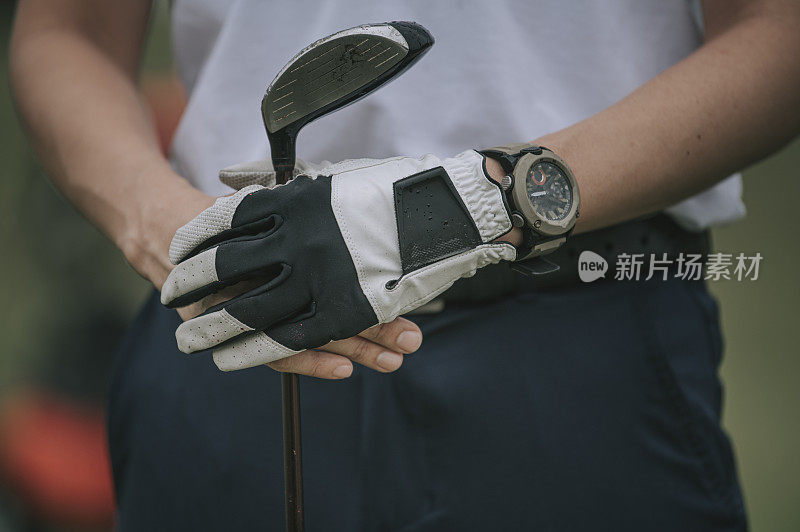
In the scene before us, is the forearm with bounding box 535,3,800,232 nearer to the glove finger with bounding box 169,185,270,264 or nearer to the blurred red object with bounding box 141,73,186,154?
the glove finger with bounding box 169,185,270,264

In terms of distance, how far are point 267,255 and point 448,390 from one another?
33 cm

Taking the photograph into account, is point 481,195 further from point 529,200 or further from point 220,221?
point 220,221

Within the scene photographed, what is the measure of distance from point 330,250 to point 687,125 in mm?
490

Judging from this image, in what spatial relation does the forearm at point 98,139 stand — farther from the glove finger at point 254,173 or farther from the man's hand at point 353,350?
the man's hand at point 353,350

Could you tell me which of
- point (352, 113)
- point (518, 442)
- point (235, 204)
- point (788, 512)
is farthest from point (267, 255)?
point (788, 512)

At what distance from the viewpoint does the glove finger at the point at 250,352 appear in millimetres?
650

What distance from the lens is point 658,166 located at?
76cm

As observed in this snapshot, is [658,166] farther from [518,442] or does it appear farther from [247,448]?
[247,448]

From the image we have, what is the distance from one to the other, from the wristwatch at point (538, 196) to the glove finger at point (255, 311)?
266 millimetres

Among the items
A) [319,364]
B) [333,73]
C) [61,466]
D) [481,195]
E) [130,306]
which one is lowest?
[61,466]

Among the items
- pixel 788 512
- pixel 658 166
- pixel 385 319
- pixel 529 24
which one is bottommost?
pixel 788 512

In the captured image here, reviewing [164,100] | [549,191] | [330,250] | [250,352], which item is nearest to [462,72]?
[549,191]

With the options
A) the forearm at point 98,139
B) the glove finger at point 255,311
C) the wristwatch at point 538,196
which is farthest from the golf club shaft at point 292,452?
the wristwatch at point 538,196

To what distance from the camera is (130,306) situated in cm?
267
